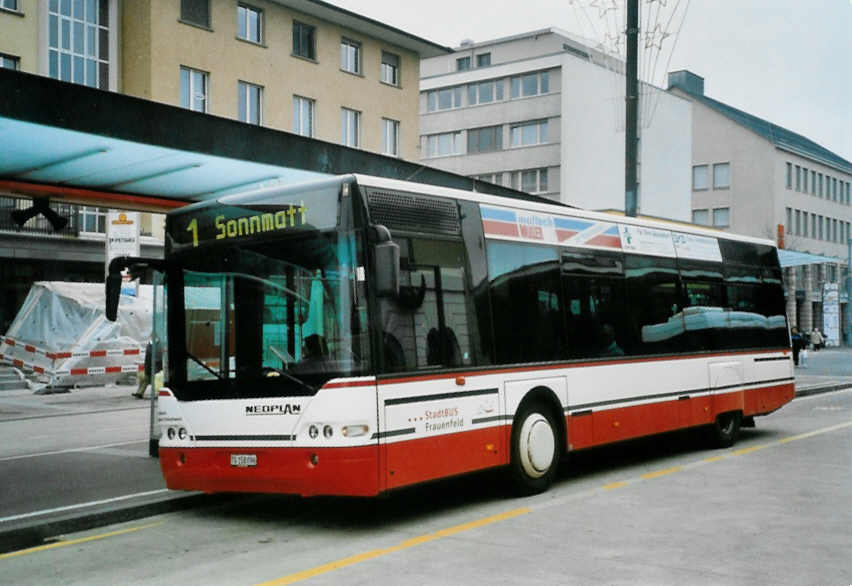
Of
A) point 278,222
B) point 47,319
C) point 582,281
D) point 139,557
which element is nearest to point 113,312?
point 278,222

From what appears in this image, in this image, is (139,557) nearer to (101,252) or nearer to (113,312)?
(113,312)

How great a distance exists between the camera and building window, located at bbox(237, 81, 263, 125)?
37.3 metres

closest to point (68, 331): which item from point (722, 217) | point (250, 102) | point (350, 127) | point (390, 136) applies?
point (250, 102)

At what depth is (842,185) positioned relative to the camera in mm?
88875

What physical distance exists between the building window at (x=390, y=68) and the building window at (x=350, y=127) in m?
2.54

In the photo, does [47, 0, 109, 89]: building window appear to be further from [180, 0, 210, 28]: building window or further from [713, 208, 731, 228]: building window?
[713, 208, 731, 228]: building window

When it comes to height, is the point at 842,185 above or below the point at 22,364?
above

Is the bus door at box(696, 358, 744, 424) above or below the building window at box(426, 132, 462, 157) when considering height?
below

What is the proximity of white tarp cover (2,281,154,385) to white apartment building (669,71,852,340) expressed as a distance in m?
53.4

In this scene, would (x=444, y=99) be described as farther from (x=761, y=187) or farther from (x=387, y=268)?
(x=387, y=268)

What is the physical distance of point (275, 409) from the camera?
841cm

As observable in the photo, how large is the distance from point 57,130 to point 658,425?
24.3ft

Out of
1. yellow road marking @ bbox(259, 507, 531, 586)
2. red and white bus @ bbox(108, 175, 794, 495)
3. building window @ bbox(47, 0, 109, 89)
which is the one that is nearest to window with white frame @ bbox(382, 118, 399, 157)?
building window @ bbox(47, 0, 109, 89)

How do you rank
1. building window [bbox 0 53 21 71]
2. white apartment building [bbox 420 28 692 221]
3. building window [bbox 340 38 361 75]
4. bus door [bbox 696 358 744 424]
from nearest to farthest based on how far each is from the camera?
1. bus door [bbox 696 358 744 424]
2. building window [bbox 0 53 21 71]
3. building window [bbox 340 38 361 75]
4. white apartment building [bbox 420 28 692 221]
